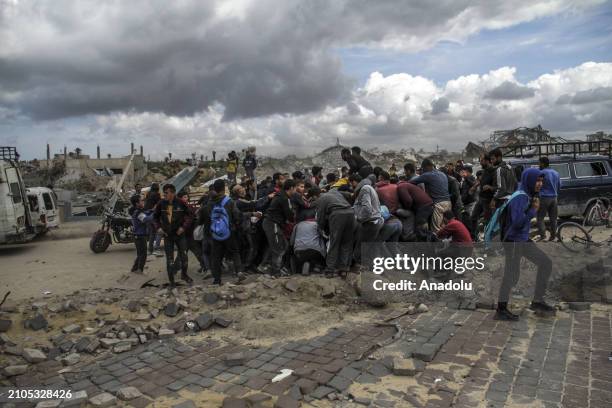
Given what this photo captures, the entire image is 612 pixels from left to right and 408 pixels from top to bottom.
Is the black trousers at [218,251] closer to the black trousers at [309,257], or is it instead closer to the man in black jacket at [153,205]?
the black trousers at [309,257]

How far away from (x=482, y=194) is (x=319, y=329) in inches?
175

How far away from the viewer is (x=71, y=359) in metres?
4.82

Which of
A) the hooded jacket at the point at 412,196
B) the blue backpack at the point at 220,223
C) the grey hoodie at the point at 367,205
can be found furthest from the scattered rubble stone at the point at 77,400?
the hooded jacket at the point at 412,196

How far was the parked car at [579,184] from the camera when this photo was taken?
10844 mm

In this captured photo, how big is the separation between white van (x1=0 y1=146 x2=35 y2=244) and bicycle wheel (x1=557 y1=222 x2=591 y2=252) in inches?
527

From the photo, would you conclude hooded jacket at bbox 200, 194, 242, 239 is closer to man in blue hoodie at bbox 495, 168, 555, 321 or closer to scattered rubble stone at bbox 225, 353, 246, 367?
scattered rubble stone at bbox 225, 353, 246, 367

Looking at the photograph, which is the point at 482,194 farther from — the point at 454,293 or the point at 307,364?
the point at 307,364

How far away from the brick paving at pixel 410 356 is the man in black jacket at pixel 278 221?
8.99 feet

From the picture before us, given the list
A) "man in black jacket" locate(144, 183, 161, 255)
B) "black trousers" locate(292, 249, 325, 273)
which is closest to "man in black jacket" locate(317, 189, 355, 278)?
"black trousers" locate(292, 249, 325, 273)

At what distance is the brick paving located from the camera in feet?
11.9

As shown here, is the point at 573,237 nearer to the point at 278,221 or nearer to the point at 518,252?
the point at 518,252

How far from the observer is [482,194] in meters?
8.00

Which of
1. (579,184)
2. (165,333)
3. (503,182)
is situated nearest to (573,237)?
(503,182)

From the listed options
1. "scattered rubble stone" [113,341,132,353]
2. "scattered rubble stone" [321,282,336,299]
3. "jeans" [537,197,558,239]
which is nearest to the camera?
"scattered rubble stone" [113,341,132,353]
